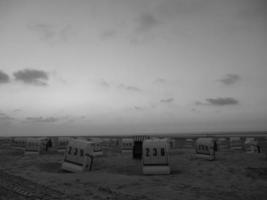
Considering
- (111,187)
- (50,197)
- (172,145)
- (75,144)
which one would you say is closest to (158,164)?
(111,187)

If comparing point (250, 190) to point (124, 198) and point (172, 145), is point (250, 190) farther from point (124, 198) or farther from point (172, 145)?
point (172, 145)

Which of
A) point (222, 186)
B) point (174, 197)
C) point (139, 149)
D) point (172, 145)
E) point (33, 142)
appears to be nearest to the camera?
point (174, 197)

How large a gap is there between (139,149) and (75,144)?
10288 millimetres

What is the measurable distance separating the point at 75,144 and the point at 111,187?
7.74m

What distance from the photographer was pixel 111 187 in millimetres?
12430

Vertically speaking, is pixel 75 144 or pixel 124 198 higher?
pixel 75 144

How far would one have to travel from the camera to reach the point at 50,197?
10.1 meters

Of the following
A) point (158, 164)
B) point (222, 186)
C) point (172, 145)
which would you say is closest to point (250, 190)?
point (222, 186)

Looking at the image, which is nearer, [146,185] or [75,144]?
[146,185]

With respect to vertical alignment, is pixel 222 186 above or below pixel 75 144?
below

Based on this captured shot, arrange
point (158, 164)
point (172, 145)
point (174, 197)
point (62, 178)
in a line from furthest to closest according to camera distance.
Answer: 1. point (172, 145)
2. point (158, 164)
3. point (62, 178)
4. point (174, 197)

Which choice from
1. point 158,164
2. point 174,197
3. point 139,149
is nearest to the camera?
point 174,197

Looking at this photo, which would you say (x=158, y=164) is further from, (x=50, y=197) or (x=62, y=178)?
(x=50, y=197)

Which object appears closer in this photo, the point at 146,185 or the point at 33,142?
the point at 146,185
